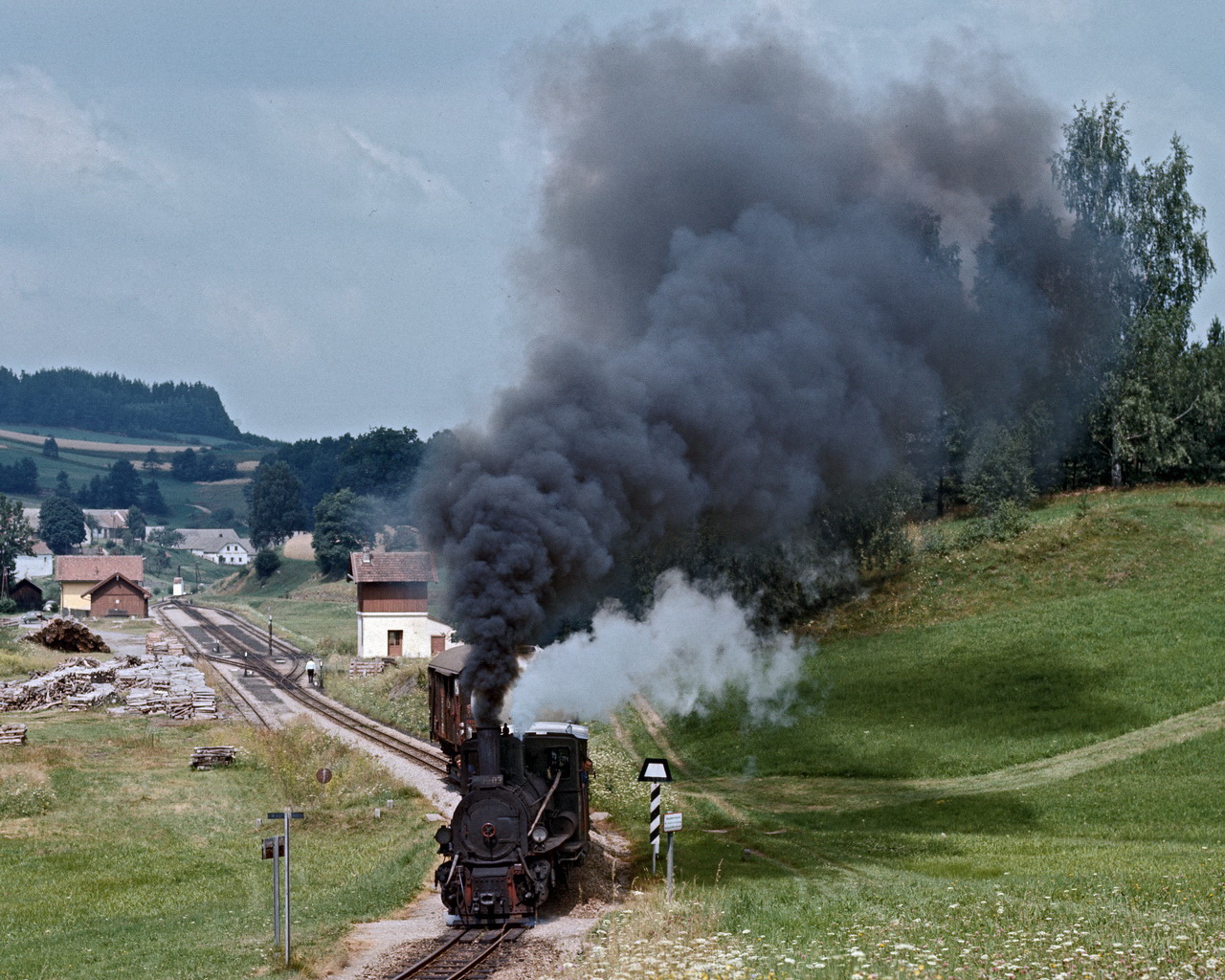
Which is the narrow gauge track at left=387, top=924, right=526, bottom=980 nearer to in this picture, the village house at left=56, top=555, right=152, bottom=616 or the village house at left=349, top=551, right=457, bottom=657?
the village house at left=349, top=551, right=457, bottom=657

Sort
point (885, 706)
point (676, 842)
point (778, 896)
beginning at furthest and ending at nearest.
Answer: point (885, 706)
point (676, 842)
point (778, 896)

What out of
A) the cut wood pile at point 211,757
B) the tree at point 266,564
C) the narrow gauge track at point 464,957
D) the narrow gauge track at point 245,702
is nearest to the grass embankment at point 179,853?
the cut wood pile at point 211,757

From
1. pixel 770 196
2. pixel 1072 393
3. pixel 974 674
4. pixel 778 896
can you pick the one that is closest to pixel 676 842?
pixel 778 896

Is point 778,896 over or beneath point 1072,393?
beneath

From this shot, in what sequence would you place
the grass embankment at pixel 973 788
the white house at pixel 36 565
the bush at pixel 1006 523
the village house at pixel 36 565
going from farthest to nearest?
the village house at pixel 36 565
the white house at pixel 36 565
the bush at pixel 1006 523
the grass embankment at pixel 973 788

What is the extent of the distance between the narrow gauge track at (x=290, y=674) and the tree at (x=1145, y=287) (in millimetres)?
34814

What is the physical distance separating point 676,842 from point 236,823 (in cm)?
1173

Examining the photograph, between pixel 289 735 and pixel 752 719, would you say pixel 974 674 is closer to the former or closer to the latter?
pixel 752 719

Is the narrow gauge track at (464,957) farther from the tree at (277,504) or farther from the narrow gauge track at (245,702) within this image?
the tree at (277,504)

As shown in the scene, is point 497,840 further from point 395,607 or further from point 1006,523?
point 395,607

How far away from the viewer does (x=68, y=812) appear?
108ft

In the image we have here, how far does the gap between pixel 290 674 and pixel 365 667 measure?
14.8 feet

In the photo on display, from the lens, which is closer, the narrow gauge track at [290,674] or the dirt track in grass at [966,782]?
the dirt track in grass at [966,782]

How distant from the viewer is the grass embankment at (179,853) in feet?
64.2
